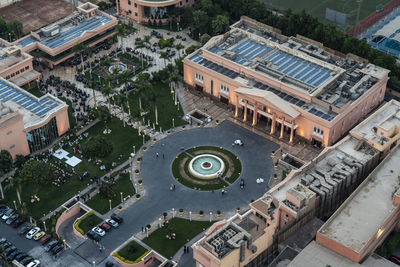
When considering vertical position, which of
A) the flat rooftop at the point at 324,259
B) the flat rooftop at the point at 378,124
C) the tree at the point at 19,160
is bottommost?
the tree at the point at 19,160

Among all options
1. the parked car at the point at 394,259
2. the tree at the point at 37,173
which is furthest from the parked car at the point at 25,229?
the parked car at the point at 394,259

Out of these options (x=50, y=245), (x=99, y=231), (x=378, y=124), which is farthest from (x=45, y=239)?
(x=378, y=124)

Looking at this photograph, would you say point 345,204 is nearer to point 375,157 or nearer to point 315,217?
→ point 315,217

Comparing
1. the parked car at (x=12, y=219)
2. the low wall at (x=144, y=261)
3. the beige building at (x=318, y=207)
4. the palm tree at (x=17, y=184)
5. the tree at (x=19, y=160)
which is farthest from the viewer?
the tree at (x=19, y=160)

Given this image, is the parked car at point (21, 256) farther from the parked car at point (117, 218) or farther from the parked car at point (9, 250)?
the parked car at point (117, 218)

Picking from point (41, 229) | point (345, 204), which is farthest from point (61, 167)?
point (345, 204)

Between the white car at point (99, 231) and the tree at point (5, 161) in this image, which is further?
the tree at point (5, 161)

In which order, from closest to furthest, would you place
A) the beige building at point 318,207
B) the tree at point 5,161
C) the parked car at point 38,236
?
the beige building at point 318,207 < the parked car at point 38,236 < the tree at point 5,161
